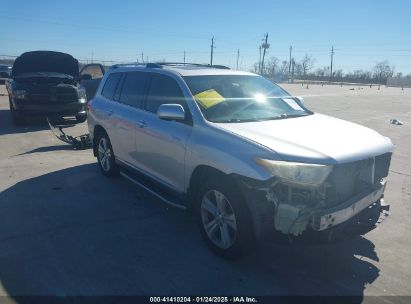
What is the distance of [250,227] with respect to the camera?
3271mm

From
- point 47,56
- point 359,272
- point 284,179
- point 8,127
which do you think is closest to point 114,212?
point 284,179

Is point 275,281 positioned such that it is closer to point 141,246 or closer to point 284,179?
point 284,179

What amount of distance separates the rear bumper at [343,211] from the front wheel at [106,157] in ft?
12.4

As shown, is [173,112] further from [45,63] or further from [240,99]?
[45,63]

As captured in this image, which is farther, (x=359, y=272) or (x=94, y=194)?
(x=94, y=194)

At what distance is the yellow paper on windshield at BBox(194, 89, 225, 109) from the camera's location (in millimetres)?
4105

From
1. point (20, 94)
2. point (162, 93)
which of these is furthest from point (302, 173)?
point (20, 94)

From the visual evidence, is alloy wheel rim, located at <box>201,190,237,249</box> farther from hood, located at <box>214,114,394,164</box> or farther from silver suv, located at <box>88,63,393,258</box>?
hood, located at <box>214,114,394,164</box>

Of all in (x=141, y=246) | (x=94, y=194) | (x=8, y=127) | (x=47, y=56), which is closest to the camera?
(x=141, y=246)

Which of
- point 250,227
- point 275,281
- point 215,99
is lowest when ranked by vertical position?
point 275,281

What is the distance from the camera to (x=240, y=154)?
10.9 ft

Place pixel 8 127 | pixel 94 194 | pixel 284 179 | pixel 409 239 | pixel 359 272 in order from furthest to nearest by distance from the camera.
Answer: pixel 8 127
pixel 94 194
pixel 409 239
pixel 359 272
pixel 284 179

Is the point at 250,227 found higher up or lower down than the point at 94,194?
higher up

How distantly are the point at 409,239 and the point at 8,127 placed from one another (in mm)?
10592
